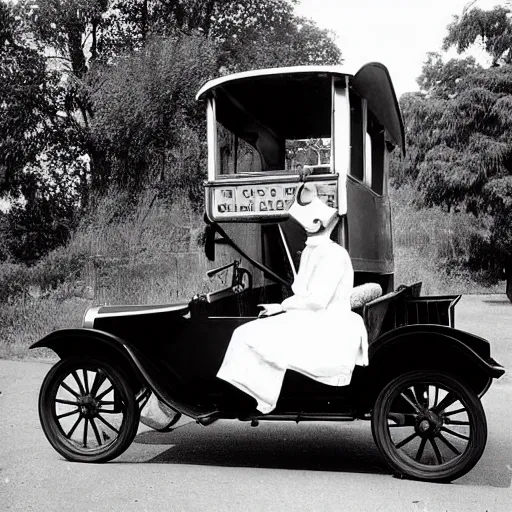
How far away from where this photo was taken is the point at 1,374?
10578 millimetres

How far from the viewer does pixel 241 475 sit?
5668 mm

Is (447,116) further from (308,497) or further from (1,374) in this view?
(308,497)

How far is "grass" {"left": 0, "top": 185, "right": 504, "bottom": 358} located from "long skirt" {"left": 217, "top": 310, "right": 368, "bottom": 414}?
7.91 meters

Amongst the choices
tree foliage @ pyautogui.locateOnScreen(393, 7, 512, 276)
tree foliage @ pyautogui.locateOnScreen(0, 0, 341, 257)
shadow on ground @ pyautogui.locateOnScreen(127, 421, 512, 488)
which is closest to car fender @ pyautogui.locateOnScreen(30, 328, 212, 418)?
shadow on ground @ pyautogui.locateOnScreen(127, 421, 512, 488)

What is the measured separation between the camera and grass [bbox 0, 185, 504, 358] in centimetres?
1567

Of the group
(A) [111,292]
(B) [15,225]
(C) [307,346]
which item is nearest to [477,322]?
(A) [111,292]

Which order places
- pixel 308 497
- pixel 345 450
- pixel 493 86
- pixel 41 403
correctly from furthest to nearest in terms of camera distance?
pixel 493 86 < pixel 345 450 < pixel 41 403 < pixel 308 497

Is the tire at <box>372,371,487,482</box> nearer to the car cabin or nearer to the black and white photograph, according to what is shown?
the black and white photograph

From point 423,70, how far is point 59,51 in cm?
1200

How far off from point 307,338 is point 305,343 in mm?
35

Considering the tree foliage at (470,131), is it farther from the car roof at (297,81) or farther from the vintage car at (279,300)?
the car roof at (297,81)

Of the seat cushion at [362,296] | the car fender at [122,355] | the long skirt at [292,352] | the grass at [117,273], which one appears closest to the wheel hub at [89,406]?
the car fender at [122,355]

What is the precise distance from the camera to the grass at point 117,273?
15.7 metres

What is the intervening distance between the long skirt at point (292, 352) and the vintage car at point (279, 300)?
165 mm
